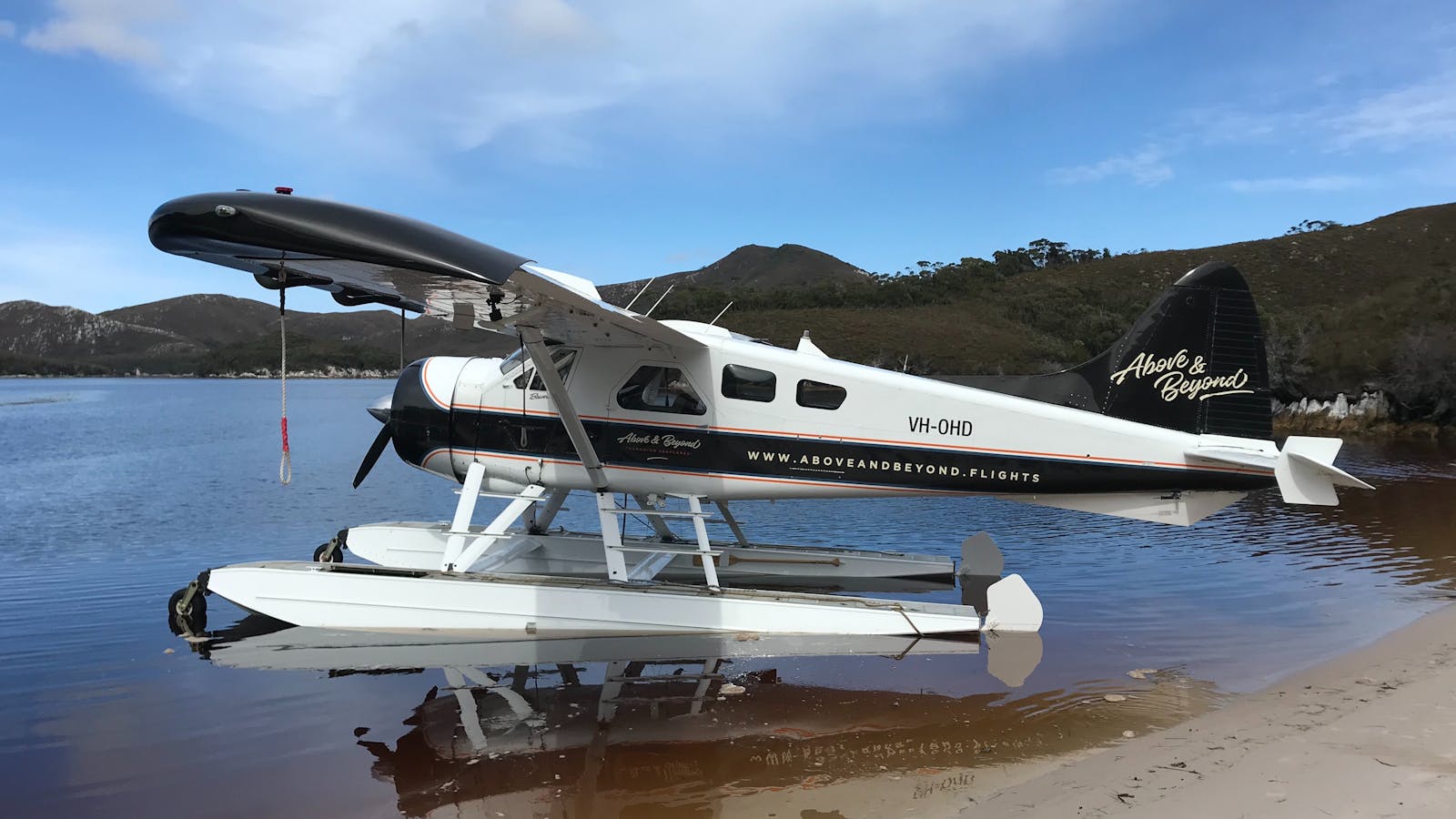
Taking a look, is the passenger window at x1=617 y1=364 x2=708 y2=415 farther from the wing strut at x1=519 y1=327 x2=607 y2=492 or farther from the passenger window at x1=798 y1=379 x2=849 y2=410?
the passenger window at x1=798 y1=379 x2=849 y2=410

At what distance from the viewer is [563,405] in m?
6.97

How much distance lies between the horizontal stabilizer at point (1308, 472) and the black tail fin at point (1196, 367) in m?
0.44

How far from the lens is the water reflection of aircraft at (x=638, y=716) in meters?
4.43

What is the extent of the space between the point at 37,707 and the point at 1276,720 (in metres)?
7.84

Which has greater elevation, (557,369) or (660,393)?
(557,369)

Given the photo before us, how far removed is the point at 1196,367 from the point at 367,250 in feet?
21.9

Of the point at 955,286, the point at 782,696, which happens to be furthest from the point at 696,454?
the point at 955,286

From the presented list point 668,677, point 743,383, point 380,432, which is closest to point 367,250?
point 743,383

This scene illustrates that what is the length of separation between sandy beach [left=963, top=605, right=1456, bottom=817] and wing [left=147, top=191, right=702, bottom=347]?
4.01 m

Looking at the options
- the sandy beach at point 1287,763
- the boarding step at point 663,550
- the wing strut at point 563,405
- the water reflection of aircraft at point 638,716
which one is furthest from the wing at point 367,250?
the sandy beach at point 1287,763

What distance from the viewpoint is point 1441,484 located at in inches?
635

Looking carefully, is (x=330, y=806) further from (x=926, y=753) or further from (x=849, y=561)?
(x=849, y=561)

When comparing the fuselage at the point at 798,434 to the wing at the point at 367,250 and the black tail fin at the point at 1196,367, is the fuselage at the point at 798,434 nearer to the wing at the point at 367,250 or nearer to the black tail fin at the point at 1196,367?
the black tail fin at the point at 1196,367

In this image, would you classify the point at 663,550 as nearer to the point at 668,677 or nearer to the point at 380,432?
the point at 668,677
